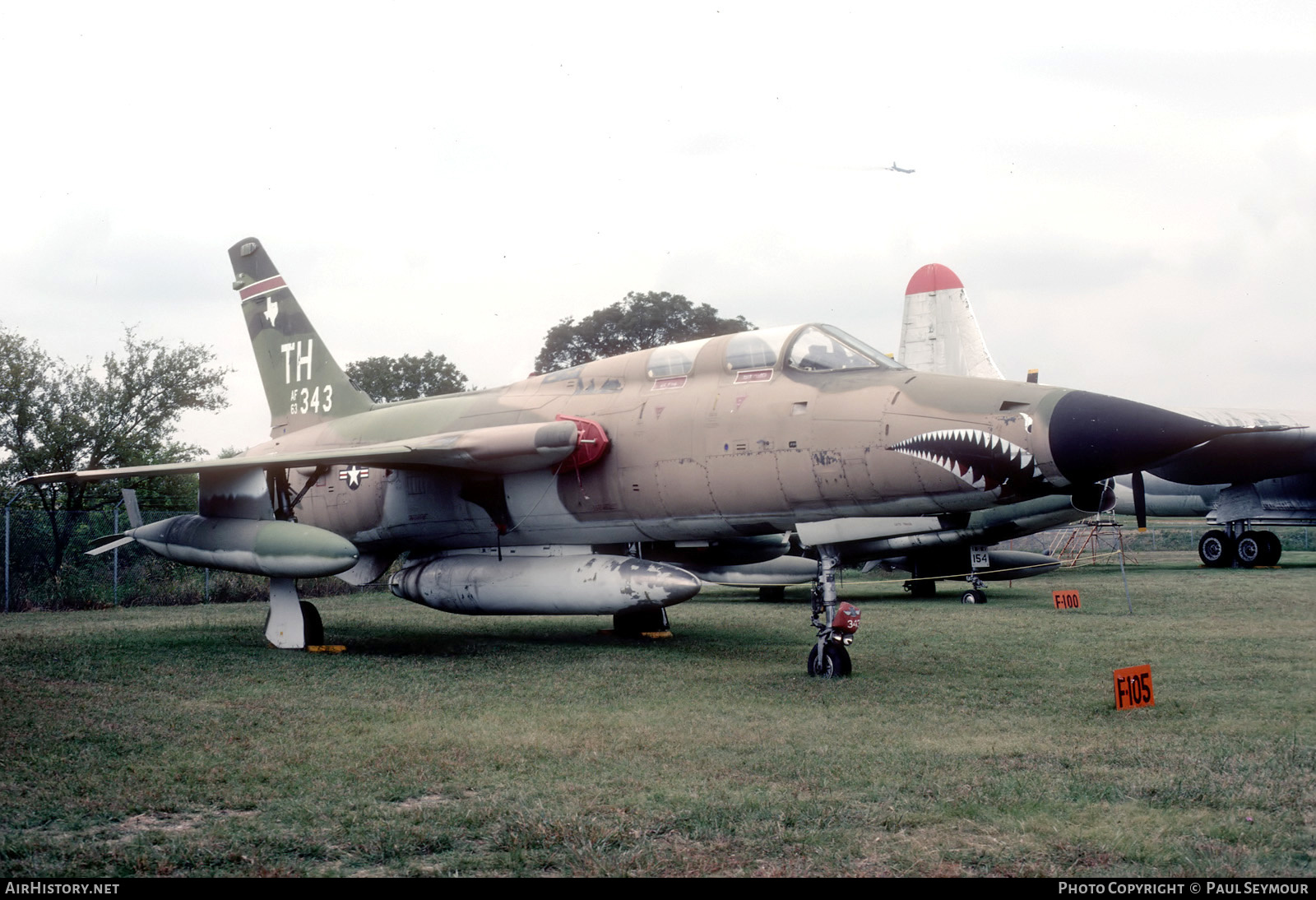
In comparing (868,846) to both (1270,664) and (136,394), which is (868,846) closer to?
(1270,664)

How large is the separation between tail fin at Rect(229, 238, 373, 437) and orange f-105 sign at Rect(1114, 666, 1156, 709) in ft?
33.9

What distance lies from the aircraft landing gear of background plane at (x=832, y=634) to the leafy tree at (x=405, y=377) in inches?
1102

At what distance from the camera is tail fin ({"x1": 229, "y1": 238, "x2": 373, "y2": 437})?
44.8 feet

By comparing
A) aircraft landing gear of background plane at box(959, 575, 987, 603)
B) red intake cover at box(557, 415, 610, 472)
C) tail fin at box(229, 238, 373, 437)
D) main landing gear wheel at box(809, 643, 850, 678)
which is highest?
tail fin at box(229, 238, 373, 437)

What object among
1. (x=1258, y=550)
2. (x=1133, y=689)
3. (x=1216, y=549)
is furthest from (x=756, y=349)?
(x=1216, y=549)

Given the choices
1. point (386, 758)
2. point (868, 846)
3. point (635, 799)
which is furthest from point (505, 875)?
point (386, 758)

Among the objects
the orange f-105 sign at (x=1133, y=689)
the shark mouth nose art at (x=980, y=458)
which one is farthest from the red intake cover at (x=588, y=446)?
the orange f-105 sign at (x=1133, y=689)

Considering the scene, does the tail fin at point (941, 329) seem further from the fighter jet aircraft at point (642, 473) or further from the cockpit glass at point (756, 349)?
the cockpit glass at point (756, 349)

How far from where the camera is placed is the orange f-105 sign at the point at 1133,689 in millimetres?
6426

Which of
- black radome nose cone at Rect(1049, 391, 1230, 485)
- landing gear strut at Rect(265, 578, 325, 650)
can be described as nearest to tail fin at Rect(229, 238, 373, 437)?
landing gear strut at Rect(265, 578, 325, 650)

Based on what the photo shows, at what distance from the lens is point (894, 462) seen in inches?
309

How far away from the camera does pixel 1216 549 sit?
25.7m

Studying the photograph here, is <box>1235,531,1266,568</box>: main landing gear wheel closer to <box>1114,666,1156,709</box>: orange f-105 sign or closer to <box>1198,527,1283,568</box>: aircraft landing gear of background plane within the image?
<box>1198,527,1283,568</box>: aircraft landing gear of background plane

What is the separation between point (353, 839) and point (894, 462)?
535 centimetres
